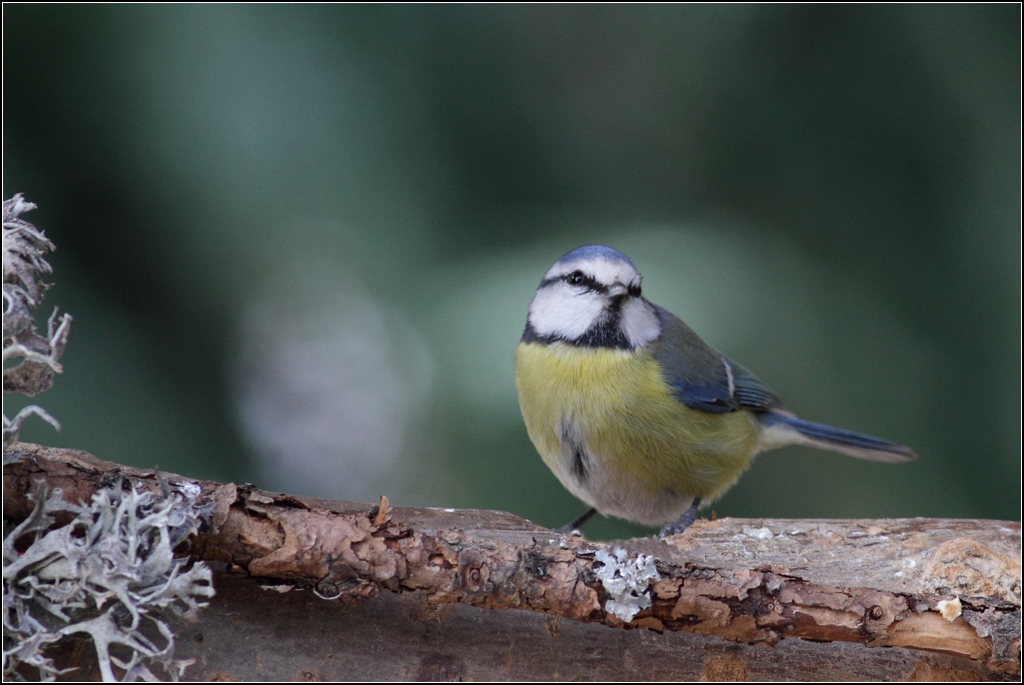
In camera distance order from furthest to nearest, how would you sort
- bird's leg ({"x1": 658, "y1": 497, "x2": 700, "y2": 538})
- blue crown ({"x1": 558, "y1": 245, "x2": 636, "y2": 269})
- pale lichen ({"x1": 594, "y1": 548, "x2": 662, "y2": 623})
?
bird's leg ({"x1": 658, "y1": 497, "x2": 700, "y2": 538}) → blue crown ({"x1": 558, "y1": 245, "x2": 636, "y2": 269}) → pale lichen ({"x1": 594, "y1": 548, "x2": 662, "y2": 623})

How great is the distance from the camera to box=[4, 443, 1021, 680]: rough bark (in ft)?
2.86

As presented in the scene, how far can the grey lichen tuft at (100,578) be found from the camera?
2.61 ft

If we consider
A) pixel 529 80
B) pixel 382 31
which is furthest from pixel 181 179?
pixel 529 80

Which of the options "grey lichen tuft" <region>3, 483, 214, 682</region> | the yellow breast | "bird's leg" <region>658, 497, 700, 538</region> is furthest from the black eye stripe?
"grey lichen tuft" <region>3, 483, 214, 682</region>

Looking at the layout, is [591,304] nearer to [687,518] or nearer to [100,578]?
[687,518]

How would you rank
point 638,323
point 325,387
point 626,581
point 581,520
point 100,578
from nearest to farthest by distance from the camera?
1. point 100,578
2. point 626,581
3. point 638,323
4. point 581,520
5. point 325,387

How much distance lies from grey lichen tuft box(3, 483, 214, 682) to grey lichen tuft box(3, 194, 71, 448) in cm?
10

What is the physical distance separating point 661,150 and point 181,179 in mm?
1011

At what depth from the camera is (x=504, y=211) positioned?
1.88 m

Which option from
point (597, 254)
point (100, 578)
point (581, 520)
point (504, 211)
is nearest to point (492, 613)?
point (100, 578)

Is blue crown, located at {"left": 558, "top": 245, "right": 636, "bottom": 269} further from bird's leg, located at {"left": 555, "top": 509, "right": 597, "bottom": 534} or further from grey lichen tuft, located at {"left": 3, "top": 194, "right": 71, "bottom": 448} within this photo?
grey lichen tuft, located at {"left": 3, "top": 194, "right": 71, "bottom": 448}

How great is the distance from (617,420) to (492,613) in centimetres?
67

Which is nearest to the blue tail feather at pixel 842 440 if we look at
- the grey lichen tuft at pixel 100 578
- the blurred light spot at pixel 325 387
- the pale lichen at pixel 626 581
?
the blurred light spot at pixel 325 387

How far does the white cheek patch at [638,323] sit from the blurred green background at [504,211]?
6 cm
